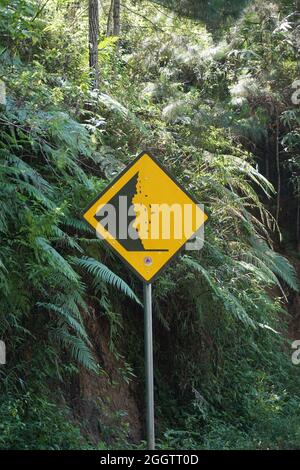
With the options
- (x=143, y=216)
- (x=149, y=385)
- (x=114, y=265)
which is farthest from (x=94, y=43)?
(x=149, y=385)

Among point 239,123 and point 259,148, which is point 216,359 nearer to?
point 239,123

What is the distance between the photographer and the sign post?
6.22 meters

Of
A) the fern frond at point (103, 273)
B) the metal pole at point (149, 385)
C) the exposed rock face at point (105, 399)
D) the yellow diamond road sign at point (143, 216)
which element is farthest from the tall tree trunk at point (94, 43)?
the metal pole at point (149, 385)

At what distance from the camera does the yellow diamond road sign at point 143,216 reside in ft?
20.4

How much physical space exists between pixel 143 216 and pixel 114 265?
136 inches

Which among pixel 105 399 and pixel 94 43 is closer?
pixel 105 399

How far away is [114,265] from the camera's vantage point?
9.60 metres

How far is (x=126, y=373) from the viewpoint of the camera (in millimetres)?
9094

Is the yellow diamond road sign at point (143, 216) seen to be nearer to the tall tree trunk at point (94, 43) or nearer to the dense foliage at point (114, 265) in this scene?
the dense foliage at point (114, 265)

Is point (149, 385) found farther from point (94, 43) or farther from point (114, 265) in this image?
point (94, 43)

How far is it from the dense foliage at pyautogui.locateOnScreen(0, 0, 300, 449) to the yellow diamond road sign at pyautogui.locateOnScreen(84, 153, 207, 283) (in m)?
1.48

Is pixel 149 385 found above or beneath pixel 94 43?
beneath
